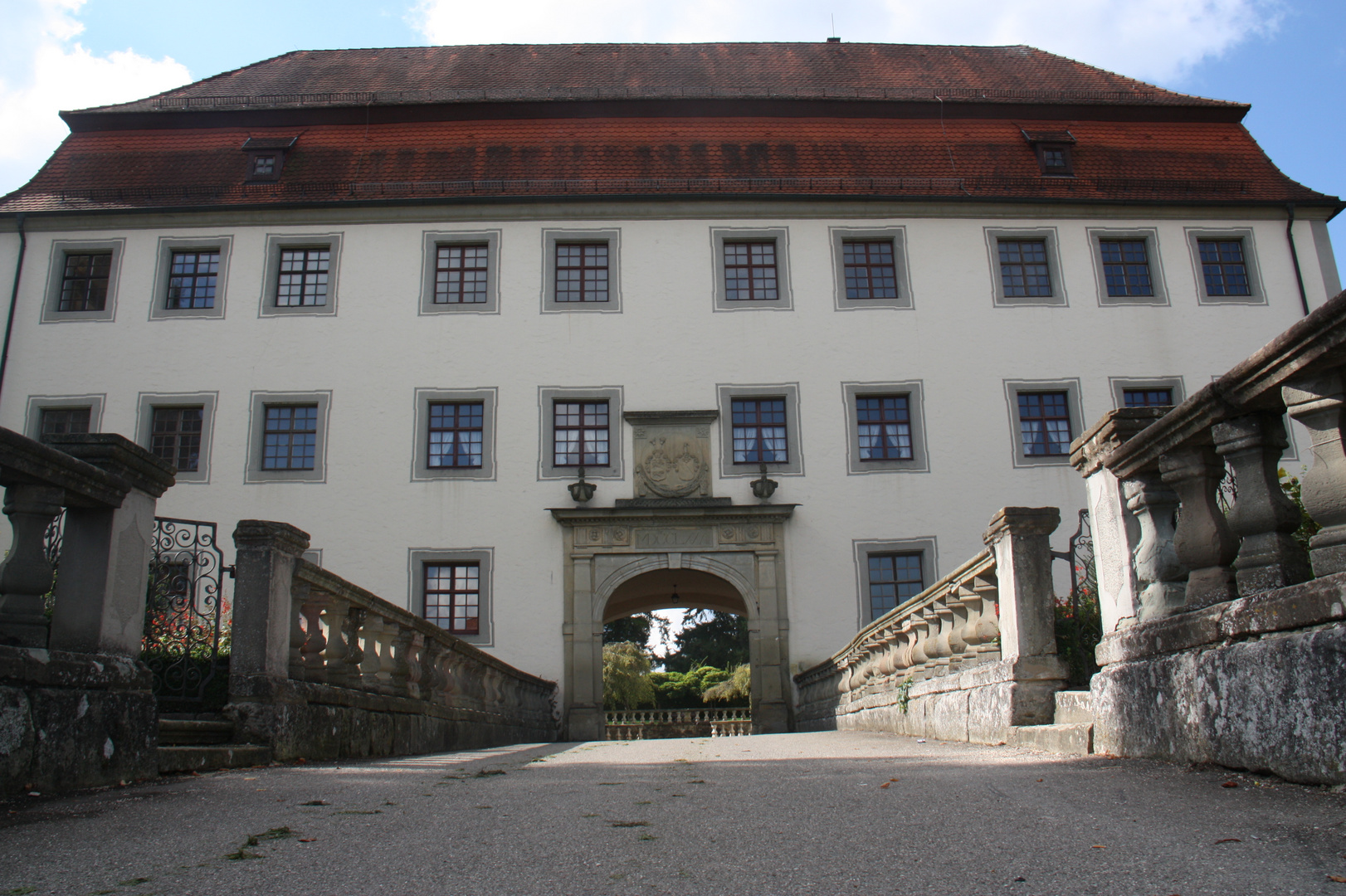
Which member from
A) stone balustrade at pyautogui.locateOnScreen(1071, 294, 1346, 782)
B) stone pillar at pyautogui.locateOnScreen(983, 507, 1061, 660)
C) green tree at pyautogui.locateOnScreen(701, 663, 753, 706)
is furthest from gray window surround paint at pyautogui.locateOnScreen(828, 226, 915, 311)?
green tree at pyautogui.locateOnScreen(701, 663, 753, 706)

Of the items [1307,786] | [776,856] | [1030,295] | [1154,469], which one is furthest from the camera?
[1030,295]

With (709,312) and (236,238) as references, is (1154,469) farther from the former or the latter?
(236,238)

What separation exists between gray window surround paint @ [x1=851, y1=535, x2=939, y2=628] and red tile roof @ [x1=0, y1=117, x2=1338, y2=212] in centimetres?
698

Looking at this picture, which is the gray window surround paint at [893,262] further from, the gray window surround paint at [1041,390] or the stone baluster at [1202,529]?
the stone baluster at [1202,529]

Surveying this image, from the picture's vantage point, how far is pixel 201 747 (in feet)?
16.6

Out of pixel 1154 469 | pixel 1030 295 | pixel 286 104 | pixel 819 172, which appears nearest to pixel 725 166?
pixel 819 172

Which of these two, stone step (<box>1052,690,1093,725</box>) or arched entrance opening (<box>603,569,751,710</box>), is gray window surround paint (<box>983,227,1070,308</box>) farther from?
stone step (<box>1052,690,1093,725</box>)

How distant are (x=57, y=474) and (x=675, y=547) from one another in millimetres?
14647

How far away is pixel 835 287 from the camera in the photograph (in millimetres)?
20109

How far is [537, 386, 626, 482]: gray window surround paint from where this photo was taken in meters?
19.0

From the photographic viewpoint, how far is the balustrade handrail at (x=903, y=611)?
690cm

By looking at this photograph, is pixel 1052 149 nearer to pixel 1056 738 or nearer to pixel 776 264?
pixel 776 264

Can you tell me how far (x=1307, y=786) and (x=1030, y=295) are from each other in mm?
18255

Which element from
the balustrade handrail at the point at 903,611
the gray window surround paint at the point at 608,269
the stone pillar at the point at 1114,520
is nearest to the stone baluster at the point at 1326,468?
the stone pillar at the point at 1114,520
